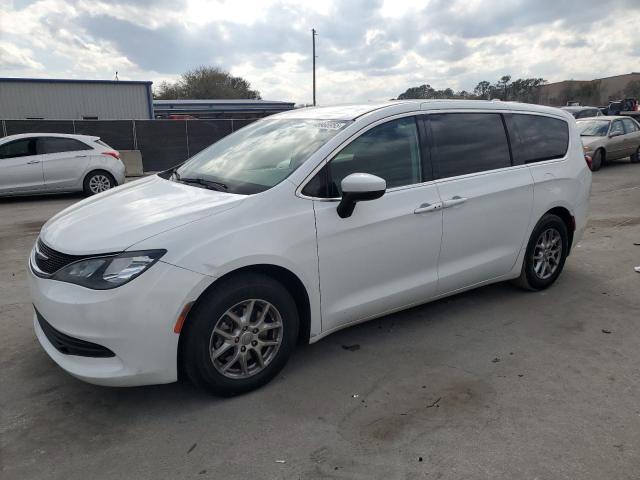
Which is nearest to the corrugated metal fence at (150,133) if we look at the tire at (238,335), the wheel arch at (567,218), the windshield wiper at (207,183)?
the windshield wiper at (207,183)

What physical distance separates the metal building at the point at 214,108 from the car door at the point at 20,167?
3766cm

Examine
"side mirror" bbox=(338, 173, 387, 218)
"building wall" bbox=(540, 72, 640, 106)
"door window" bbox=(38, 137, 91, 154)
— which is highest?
"building wall" bbox=(540, 72, 640, 106)

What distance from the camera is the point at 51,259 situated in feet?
9.81

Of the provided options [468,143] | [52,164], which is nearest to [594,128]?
[468,143]

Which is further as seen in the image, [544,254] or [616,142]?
[616,142]

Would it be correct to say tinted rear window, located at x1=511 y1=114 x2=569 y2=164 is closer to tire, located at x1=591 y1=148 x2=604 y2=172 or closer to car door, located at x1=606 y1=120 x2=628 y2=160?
tire, located at x1=591 y1=148 x2=604 y2=172

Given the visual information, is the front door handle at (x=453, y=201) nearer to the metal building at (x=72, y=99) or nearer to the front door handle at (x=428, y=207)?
the front door handle at (x=428, y=207)

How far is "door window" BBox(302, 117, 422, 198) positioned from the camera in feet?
11.0

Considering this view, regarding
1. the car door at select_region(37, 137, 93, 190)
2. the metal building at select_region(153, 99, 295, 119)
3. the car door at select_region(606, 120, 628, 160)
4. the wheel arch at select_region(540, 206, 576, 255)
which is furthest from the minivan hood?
the metal building at select_region(153, 99, 295, 119)

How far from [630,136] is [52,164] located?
16.5m

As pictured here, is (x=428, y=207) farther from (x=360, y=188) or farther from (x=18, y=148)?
(x=18, y=148)

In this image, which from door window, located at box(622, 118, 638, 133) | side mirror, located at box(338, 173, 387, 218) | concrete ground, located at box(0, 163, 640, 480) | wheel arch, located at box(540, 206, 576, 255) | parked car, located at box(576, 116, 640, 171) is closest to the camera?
concrete ground, located at box(0, 163, 640, 480)

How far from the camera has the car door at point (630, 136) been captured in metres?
16.0

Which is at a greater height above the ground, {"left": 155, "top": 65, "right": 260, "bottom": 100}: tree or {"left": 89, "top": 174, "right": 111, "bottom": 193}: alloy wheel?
{"left": 155, "top": 65, "right": 260, "bottom": 100}: tree
